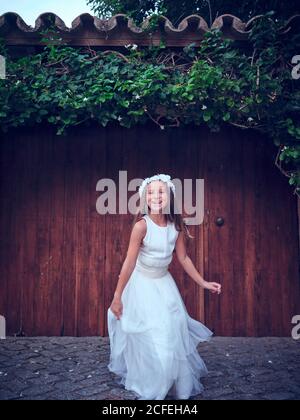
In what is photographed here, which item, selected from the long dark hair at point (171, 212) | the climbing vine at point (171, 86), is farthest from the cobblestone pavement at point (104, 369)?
the climbing vine at point (171, 86)

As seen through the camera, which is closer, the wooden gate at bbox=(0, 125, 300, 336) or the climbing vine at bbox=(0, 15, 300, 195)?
the climbing vine at bbox=(0, 15, 300, 195)

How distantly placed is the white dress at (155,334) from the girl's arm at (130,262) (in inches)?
2.8

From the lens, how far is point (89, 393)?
9.05 ft

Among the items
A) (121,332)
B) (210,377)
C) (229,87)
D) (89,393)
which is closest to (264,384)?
(210,377)

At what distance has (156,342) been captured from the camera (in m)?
2.53

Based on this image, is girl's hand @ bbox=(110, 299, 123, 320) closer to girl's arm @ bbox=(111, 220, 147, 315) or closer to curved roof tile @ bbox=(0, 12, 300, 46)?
girl's arm @ bbox=(111, 220, 147, 315)

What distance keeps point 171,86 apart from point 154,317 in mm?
2543

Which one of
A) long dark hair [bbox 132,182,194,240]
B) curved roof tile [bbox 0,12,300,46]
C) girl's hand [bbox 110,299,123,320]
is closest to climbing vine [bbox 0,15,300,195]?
curved roof tile [bbox 0,12,300,46]

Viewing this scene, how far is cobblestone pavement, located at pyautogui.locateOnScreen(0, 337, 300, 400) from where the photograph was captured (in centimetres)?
276

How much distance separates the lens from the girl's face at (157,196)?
2766mm

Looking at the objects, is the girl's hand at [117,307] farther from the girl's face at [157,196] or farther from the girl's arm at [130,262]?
the girl's face at [157,196]

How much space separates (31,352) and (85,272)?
111 cm

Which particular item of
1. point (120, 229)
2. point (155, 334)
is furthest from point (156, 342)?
point (120, 229)
